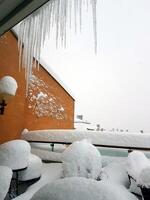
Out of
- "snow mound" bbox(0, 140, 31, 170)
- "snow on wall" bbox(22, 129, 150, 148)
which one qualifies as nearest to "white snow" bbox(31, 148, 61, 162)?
"snow on wall" bbox(22, 129, 150, 148)

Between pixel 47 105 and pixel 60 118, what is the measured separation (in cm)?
109

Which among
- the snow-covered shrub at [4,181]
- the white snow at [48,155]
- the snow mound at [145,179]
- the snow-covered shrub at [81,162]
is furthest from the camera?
the white snow at [48,155]

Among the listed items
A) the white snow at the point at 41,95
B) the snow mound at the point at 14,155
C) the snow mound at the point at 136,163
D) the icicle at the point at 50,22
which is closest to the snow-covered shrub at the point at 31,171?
the snow mound at the point at 14,155

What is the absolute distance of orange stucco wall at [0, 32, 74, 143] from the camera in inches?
213

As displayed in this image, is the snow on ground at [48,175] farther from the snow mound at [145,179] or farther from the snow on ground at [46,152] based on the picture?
the snow mound at [145,179]

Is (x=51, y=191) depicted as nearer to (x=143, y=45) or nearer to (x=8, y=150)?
(x=8, y=150)

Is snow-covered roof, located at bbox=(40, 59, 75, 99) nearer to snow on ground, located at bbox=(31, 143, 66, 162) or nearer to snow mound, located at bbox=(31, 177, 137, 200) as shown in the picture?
snow on ground, located at bbox=(31, 143, 66, 162)

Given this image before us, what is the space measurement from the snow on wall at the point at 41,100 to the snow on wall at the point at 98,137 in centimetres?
110

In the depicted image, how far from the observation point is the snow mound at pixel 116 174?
13.8 feet

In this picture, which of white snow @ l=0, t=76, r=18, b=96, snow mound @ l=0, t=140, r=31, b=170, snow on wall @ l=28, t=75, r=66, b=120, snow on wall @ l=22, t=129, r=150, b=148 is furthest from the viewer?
snow on wall @ l=28, t=75, r=66, b=120

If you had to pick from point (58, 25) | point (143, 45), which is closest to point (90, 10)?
point (58, 25)

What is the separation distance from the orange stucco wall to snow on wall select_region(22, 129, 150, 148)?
1.94 feet

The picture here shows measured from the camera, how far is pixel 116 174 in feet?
14.3

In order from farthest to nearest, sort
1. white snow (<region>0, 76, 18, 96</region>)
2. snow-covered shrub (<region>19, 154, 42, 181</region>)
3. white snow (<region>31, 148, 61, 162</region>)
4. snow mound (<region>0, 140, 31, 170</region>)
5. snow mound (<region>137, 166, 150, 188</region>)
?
1. white snow (<region>31, 148, 61, 162</region>)
2. white snow (<region>0, 76, 18, 96</region>)
3. snow-covered shrub (<region>19, 154, 42, 181</region>)
4. snow mound (<region>0, 140, 31, 170</region>)
5. snow mound (<region>137, 166, 150, 188</region>)
